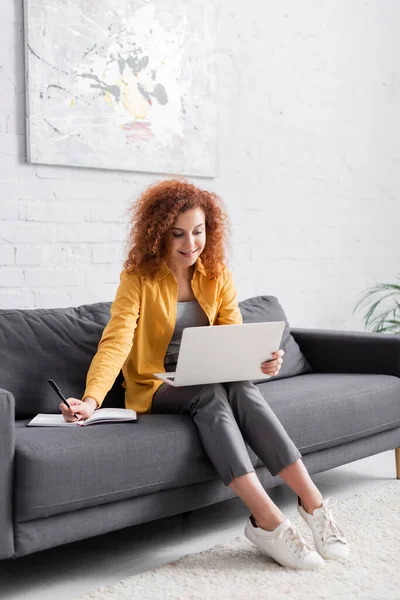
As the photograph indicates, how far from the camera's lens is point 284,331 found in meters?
3.35

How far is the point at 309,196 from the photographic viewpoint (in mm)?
4289

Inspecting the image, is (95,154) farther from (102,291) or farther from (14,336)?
(14,336)

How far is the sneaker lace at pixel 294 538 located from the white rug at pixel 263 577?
0.20 feet

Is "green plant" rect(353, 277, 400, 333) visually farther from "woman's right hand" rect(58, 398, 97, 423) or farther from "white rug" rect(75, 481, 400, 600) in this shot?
"woman's right hand" rect(58, 398, 97, 423)

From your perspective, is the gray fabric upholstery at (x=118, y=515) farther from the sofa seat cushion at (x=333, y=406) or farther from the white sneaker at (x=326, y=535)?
the white sneaker at (x=326, y=535)

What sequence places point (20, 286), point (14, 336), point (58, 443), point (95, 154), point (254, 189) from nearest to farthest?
point (58, 443) → point (14, 336) → point (20, 286) → point (95, 154) → point (254, 189)

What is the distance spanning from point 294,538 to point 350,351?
1266 millimetres

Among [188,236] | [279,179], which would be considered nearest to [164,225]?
[188,236]

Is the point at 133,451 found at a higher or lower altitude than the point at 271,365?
lower

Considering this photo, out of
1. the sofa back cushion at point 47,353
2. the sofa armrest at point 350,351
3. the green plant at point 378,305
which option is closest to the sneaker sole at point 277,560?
the sofa back cushion at point 47,353

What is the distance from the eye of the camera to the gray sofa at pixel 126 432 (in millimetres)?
1974

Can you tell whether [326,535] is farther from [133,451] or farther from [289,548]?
[133,451]

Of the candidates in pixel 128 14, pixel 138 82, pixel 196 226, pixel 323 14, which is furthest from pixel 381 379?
pixel 323 14

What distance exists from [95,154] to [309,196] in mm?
1456
